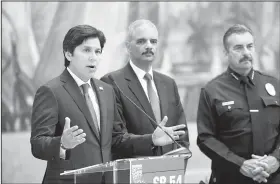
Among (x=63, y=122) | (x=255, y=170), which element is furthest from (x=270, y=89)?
(x=63, y=122)

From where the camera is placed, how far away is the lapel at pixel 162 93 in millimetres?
3417

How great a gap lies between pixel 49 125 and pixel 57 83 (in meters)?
0.27

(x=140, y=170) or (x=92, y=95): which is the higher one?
(x=92, y=95)

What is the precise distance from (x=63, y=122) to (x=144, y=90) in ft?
2.82

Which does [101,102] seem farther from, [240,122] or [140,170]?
[240,122]

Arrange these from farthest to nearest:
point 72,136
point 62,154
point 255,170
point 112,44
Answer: point 112,44
point 255,170
point 62,154
point 72,136

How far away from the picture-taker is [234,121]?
3.53 meters

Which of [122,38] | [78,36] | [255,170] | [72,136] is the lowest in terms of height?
[255,170]

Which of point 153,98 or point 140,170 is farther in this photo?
point 153,98

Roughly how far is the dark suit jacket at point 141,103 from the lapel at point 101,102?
372mm

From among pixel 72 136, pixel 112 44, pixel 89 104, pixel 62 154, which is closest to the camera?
pixel 72 136

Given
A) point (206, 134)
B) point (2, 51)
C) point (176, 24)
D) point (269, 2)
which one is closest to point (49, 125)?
point (206, 134)

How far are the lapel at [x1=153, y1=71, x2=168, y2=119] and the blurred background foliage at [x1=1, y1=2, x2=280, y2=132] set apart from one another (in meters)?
1.41

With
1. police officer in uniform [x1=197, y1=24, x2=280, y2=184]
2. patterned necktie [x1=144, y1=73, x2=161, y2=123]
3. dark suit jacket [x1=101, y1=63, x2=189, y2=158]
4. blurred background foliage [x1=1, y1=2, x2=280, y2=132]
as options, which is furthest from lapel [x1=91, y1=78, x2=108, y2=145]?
blurred background foliage [x1=1, y1=2, x2=280, y2=132]
